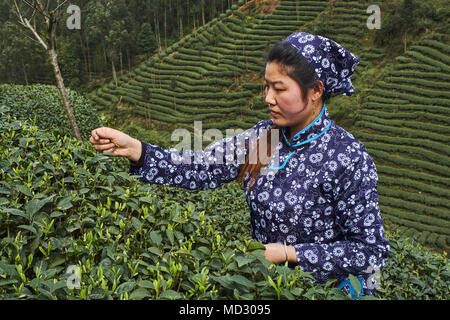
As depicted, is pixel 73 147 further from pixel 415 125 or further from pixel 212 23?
pixel 212 23

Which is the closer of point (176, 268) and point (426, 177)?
point (176, 268)

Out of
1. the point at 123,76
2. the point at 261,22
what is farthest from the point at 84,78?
the point at 261,22

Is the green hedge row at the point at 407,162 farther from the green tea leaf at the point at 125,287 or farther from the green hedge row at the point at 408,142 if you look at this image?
the green tea leaf at the point at 125,287

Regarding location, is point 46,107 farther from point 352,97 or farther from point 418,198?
point 352,97

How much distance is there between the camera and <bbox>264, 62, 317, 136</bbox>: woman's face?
4.25 ft

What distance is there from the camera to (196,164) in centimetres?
155

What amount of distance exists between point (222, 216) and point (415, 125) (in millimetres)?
18143

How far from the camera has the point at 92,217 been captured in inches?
45.8

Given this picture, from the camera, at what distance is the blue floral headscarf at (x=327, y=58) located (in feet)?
4.22

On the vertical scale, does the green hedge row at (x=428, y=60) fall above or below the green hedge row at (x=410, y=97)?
above

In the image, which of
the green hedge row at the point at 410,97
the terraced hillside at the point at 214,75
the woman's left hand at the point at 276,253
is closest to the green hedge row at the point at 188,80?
the terraced hillside at the point at 214,75

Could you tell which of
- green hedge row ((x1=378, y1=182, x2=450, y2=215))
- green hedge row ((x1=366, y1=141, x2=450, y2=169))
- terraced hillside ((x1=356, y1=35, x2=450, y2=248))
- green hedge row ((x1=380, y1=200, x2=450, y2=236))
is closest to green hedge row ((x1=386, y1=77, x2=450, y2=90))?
terraced hillside ((x1=356, y1=35, x2=450, y2=248))

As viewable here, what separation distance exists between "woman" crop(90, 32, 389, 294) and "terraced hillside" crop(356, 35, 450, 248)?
14.4 meters

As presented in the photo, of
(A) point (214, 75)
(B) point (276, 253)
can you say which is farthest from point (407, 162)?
Result: (B) point (276, 253)
